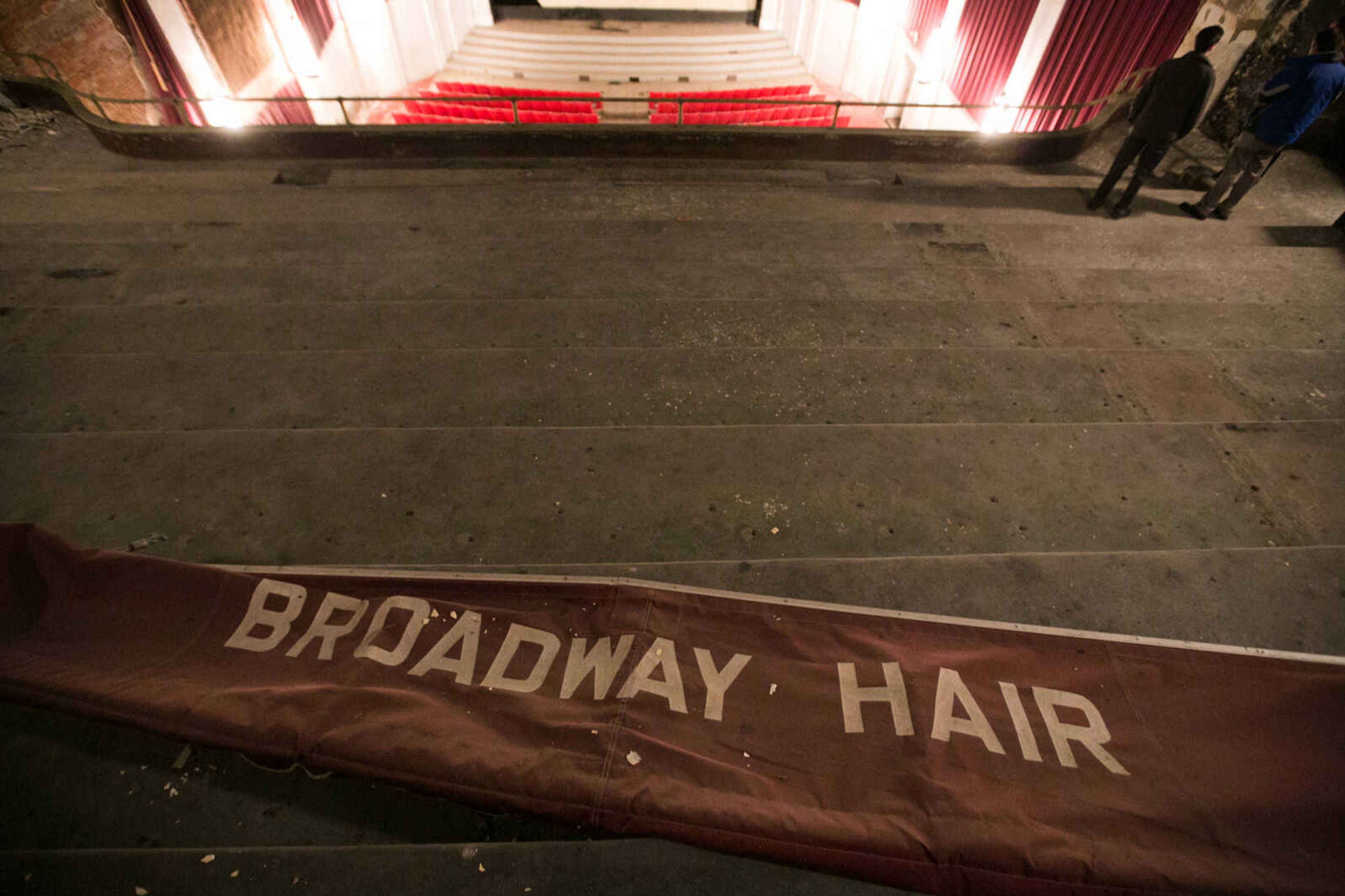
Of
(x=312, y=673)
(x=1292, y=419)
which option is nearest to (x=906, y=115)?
(x=1292, y=419)

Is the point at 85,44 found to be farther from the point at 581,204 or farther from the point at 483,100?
the point at 581,204

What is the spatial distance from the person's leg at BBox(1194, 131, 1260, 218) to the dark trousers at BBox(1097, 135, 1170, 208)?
46cm

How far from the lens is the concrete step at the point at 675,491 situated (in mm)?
2521

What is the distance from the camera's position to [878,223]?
4.75 m

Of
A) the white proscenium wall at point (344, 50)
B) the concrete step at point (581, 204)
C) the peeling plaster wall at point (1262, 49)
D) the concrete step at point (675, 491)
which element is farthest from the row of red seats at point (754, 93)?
the concrete step at point (675, 491)

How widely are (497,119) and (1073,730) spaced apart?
50.7 feet

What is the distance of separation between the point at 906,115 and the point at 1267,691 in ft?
54.9

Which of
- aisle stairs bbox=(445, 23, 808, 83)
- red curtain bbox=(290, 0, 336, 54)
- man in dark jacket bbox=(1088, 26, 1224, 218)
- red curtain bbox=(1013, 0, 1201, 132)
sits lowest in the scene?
aisle stairs bbox=(445, 23, 808, 83)

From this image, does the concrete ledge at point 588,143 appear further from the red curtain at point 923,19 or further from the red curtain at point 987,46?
the red curtain at point 923,19

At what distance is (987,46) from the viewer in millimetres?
11781

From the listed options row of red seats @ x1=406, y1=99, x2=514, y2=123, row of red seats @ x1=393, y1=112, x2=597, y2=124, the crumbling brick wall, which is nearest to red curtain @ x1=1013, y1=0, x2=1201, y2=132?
row of red seats @ x1=393, y1=112, x2=597, y2=124

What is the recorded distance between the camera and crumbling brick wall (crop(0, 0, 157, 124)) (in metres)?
6.80

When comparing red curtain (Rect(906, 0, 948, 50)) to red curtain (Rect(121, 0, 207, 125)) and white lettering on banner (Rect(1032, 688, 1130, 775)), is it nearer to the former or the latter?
red curtain (Rect(121, 0, 207, 125))

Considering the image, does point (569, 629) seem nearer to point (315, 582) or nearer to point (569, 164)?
point (315, 582)
